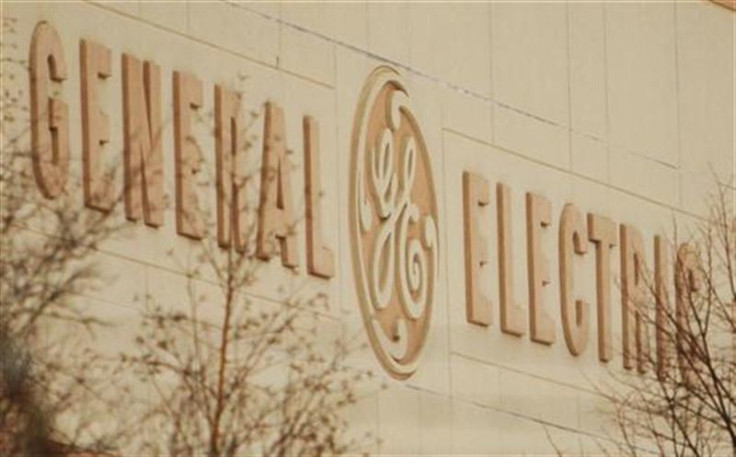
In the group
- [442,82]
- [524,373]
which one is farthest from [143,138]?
[524,373]

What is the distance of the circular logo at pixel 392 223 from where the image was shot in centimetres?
4134

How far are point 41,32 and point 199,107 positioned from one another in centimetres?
356

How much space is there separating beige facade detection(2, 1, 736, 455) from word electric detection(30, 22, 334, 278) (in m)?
0.10

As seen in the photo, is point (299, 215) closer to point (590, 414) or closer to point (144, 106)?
point (144, 106)

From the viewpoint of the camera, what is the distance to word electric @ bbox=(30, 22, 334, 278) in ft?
110

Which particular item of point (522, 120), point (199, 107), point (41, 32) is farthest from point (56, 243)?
point (522, 120)

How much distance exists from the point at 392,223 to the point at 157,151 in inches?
261

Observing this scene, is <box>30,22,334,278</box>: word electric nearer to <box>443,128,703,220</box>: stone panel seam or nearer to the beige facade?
the beige facade

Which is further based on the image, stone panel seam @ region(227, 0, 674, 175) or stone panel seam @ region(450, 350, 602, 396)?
stone panel seam @ region(450, 350, 602, 396)

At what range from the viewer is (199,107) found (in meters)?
37.3

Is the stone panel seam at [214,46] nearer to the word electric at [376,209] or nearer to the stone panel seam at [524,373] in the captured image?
the word electric at [376,209]

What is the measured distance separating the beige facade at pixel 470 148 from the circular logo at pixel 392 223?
0.11 m

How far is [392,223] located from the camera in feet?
138

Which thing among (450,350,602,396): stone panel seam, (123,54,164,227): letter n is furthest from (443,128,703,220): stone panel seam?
(123,54,164,227): letter n
